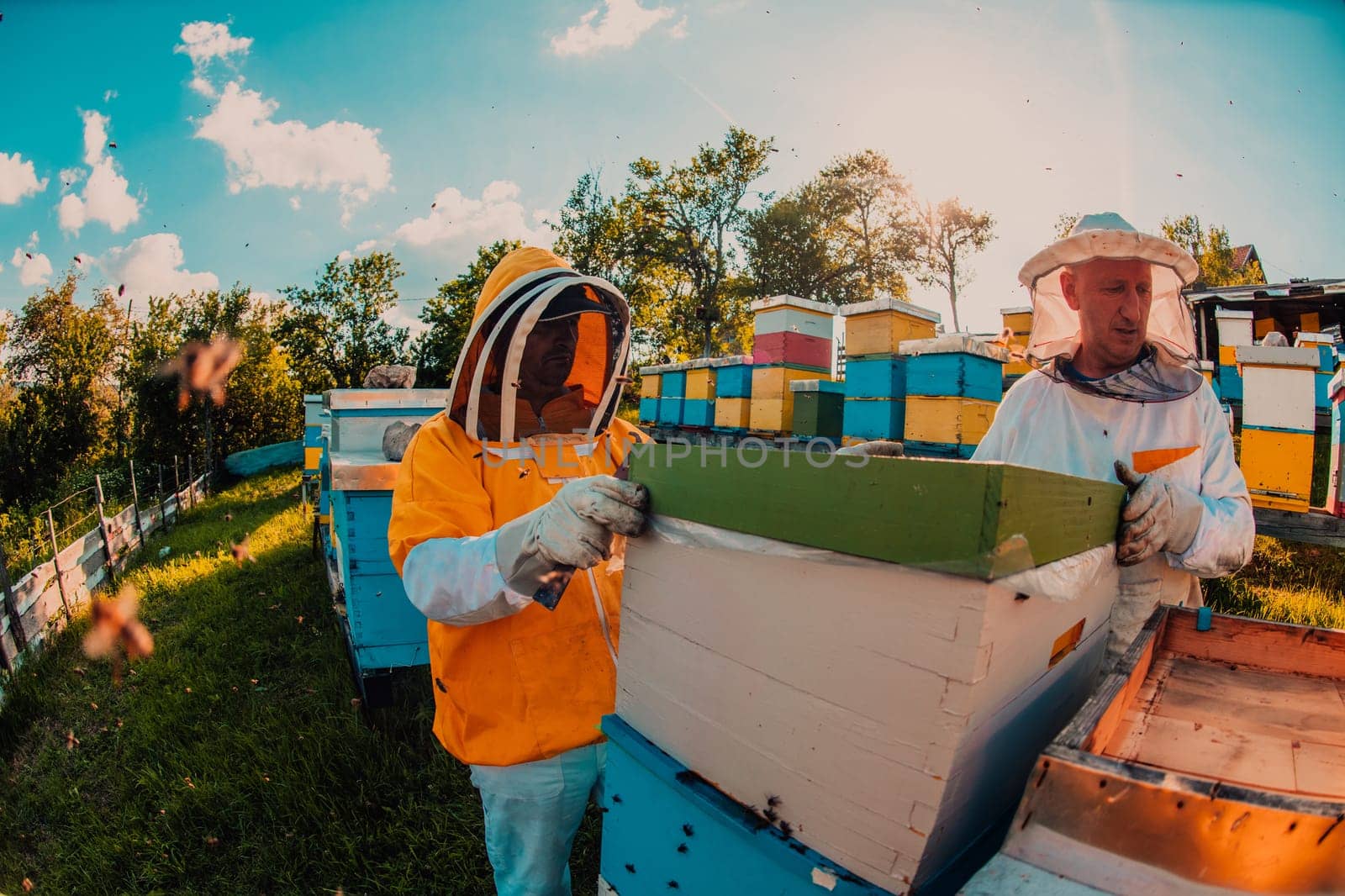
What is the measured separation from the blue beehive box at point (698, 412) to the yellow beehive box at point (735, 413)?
0.44 meters

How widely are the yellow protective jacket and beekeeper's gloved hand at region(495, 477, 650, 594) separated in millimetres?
76

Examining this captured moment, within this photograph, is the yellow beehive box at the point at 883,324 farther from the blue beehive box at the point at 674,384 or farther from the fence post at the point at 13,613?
the fence post at the point at 13,613

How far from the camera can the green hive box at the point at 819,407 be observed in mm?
5805

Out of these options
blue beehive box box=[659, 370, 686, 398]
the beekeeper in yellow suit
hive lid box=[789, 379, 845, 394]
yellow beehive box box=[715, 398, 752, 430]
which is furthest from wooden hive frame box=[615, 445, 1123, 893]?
blue beehive box box=[659, 370, 686, 398]

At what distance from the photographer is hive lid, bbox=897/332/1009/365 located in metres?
4.26

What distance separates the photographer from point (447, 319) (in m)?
23.1

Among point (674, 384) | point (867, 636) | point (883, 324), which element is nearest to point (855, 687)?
point (867, 636)

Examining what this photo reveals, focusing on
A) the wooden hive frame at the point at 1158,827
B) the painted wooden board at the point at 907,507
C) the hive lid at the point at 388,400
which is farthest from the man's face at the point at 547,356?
the hive lid at the point at 388,400

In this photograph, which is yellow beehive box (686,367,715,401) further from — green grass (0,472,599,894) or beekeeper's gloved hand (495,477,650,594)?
beekeeper's gloved hand (495,477,650,594)

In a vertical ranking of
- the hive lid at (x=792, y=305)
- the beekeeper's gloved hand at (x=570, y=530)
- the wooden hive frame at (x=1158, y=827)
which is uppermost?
the hive lid at (x=792, y=305)

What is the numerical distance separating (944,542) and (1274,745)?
2.70ft

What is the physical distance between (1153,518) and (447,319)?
2419cm

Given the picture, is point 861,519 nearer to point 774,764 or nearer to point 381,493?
point 774,764

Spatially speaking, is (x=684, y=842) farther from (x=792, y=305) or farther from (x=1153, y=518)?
(x=792, y=305)
